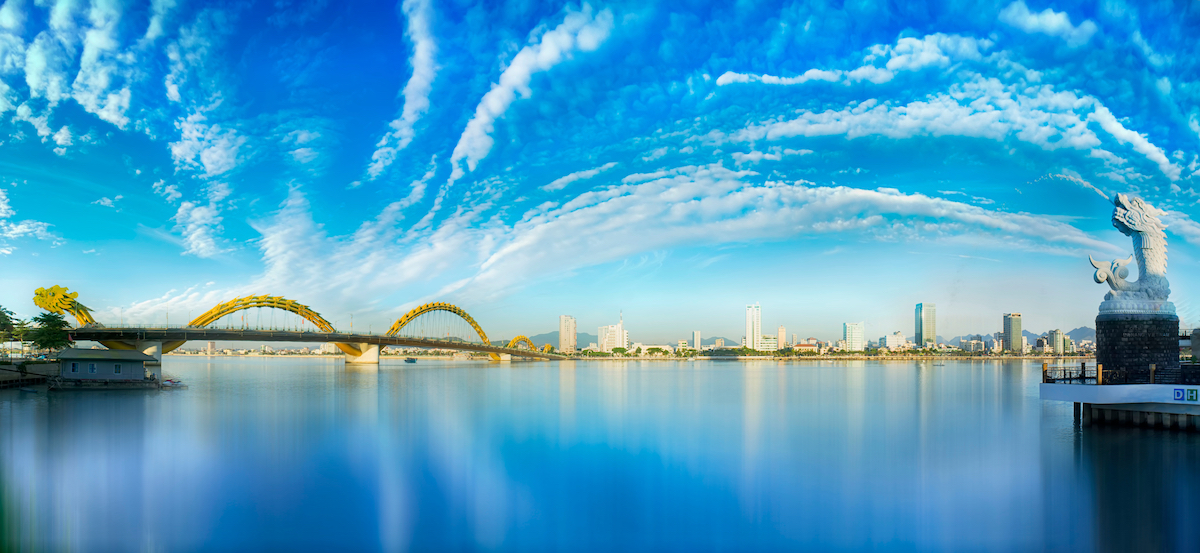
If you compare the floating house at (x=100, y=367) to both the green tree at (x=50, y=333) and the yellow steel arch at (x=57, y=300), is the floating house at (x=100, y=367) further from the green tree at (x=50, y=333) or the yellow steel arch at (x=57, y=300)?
the yellow steel arch at (x=57, y=300)

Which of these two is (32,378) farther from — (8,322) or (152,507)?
(152,507)

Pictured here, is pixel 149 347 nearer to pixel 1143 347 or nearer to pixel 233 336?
pixel 233 336

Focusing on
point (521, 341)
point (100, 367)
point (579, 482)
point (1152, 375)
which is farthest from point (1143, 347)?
point (521, 341)

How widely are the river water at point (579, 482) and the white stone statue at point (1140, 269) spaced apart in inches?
188

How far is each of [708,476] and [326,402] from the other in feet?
88.8

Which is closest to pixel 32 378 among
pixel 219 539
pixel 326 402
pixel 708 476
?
pixel 326 402

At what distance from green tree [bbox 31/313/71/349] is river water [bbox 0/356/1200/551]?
65.9ft

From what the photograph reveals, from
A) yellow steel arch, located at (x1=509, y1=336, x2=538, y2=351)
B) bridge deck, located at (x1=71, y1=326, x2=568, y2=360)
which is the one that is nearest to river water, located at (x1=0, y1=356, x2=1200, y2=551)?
bridge deck, located at (x1=71, y1=326, x2=568, y2=360)

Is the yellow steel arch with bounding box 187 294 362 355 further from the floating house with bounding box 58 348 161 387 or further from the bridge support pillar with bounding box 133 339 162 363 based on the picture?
the floating house with bounding box 58 348 161 387

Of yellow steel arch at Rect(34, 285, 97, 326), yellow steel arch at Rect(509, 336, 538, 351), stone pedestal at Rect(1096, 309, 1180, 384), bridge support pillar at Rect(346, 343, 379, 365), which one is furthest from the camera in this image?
yellow steel arch at Rect(509, 336, 538, 351)

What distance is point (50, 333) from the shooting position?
153 ft

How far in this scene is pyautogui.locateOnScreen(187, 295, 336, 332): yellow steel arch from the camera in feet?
229

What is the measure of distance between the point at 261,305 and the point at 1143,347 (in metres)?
81.0

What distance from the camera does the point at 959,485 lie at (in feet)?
54.5
